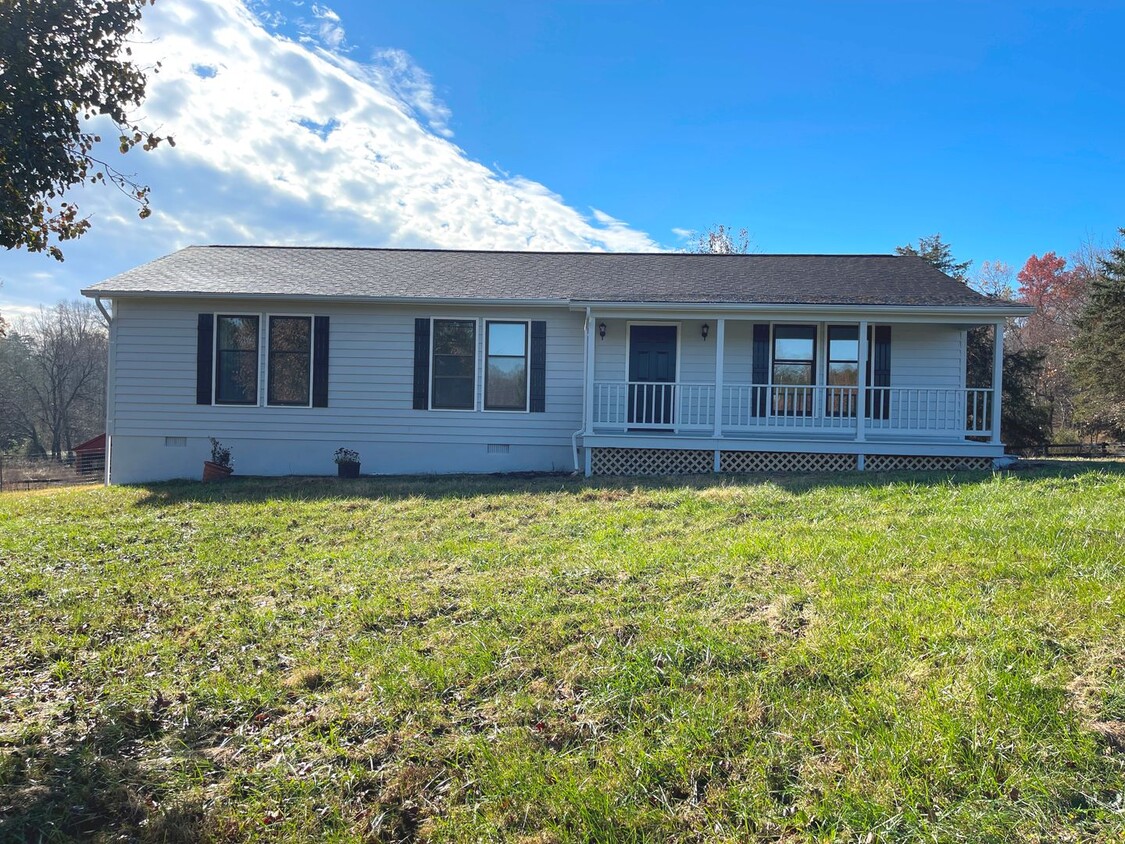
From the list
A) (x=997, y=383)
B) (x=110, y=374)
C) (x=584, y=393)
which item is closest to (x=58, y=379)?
(x=110, y=374)

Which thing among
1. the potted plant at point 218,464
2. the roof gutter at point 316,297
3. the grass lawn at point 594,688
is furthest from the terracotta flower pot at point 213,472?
the grass lawn at point 594,688

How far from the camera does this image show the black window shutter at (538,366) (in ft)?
36.9

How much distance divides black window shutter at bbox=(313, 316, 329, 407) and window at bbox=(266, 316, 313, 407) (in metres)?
0.09

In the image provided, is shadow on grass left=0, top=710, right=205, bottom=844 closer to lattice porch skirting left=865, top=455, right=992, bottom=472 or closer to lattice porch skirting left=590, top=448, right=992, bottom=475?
lattice porch skirting left=590, top=448, right=992, bottom=475

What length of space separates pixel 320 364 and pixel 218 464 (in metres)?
2.30

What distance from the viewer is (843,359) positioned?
11.4 m

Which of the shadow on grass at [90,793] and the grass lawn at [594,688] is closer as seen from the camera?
the grass lawn at [594,688]

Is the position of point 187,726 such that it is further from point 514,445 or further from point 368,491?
point 514,445

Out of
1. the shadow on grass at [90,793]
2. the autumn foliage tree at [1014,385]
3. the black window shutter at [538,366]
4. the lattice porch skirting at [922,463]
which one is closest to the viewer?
the shadow on grass at [90,793]

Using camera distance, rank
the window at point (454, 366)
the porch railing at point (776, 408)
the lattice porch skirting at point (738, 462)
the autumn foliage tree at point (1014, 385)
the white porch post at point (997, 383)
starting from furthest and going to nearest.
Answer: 1. the autumn foliage tree at point (1014, 385)
2. the window at point (454, 366)
3. the porch railing at point (776, 408)
4. the lattice porch skirting at point (738, 462)
5. the white porch post at point (997, 383)

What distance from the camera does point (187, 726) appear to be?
3098 mm

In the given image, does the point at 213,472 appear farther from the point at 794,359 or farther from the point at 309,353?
the point at 794,359

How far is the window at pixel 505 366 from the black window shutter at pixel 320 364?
2.74 metres

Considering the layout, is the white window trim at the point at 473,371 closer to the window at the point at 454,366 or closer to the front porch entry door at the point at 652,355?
the window at the point at 454,366
